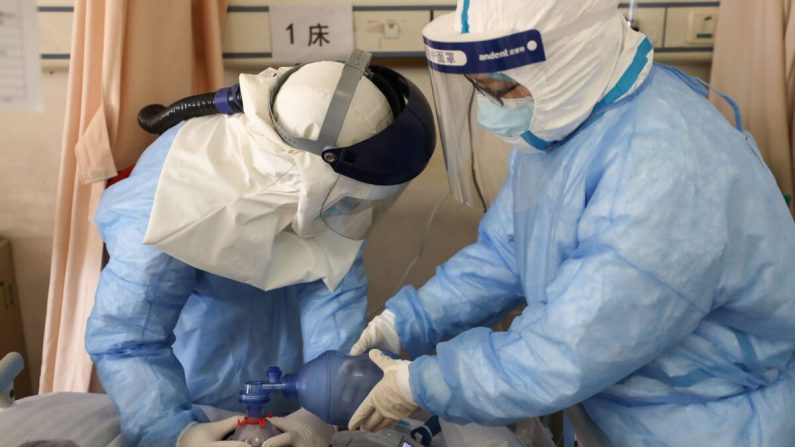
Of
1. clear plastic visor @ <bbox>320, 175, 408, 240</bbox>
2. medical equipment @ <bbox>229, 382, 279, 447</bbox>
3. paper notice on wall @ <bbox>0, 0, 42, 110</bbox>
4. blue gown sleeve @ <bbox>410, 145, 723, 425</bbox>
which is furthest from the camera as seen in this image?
paper notice on wall @ <bbox>0, 0, 42, 110</bbox>

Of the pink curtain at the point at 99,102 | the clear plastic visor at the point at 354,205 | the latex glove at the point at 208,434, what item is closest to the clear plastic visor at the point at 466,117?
the clear plastic visor at the point at 354,205

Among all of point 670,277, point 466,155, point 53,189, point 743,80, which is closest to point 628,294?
point 670,277

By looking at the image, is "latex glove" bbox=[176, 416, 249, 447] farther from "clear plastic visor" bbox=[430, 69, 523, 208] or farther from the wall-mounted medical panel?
the wall-mounted medical panel

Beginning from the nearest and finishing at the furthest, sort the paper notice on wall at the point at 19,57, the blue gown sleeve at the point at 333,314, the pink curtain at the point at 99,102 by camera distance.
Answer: the blue gown sleeve at the point at 333,314
the pink curtain at the point at 99,102
the paper notice on wall at the point at 19,57

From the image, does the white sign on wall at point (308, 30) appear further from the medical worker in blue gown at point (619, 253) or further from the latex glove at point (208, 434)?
the latex glove at point (208, 434)

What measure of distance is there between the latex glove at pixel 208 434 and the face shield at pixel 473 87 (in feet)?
2.01

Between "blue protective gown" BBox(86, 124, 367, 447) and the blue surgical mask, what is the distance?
0.48 m

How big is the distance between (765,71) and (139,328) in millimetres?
1527

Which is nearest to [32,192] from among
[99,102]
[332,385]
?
[99,102]

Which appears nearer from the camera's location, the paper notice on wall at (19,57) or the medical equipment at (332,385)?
the medical equipment at (332,385)

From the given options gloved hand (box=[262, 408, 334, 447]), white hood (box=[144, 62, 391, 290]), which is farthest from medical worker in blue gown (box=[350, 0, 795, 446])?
white hood (box=[144, 62, 391, 290])

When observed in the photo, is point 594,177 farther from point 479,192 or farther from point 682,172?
point 479,192

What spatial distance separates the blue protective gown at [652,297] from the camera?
1120 mm

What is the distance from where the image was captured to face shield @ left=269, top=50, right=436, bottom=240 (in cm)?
143
